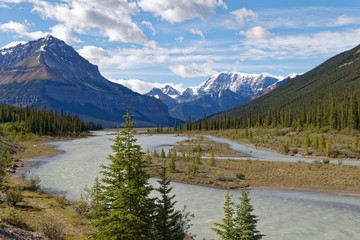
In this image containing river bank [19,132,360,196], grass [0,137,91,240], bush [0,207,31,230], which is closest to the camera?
bush [0,207,31,230]

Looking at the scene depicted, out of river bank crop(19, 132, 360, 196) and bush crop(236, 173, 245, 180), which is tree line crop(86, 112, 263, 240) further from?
bush crop(236, 173, 245, 180)

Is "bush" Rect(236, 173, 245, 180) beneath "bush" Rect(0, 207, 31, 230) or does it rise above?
beneath

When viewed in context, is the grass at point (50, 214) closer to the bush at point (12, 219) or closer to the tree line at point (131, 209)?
the bush at point (12, 219)

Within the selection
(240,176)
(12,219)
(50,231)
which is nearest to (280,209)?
(240,176)

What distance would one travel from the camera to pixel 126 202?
Result: 17797 mm

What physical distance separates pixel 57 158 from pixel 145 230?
73.7 m

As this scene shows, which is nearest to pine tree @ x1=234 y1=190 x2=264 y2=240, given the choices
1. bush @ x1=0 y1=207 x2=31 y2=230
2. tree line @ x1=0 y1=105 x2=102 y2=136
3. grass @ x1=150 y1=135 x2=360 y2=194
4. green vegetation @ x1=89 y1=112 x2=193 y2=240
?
green vegetation @ x1=89 y1=112 x2=193 y2=240

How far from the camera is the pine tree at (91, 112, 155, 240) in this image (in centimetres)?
1759

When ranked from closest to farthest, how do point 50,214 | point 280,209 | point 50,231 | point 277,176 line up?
point 50,231, point 50,214, point 280,209, point 277,176

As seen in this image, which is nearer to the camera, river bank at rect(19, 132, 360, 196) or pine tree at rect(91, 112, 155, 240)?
pine tree at rect(91, 112, 155, 240)

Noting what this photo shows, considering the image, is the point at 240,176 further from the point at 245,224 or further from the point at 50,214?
the point at 245,224

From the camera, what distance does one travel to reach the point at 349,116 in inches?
5359

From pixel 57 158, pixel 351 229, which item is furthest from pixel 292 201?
pixel 57 158

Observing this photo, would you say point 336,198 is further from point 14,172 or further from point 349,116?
point 349,116
